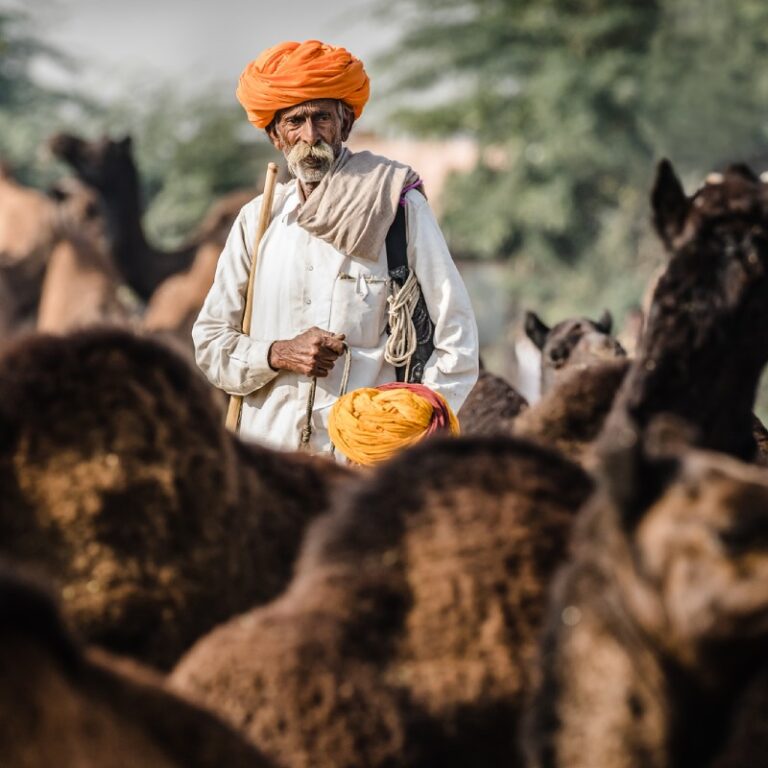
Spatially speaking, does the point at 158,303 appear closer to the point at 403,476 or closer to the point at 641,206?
the point at 641,206

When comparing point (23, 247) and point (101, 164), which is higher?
point (101, 164)

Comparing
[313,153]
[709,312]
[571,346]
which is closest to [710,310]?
[709,312]

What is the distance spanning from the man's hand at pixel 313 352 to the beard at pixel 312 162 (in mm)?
608

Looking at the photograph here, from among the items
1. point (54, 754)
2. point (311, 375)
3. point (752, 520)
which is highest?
Result: point (311, 375)

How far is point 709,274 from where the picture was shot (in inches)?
157

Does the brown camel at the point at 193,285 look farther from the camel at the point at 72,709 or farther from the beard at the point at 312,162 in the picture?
the camel at the point at 72,709

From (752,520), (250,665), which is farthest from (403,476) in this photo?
(752,520)

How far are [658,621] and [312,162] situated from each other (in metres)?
3.59

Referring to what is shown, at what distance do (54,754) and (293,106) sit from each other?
157 inches

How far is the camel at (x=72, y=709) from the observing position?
2.11 meters

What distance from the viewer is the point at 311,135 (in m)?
5.84

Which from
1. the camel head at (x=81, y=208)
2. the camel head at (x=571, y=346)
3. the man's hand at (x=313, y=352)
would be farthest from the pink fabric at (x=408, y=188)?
the camel head at (x=81, y=208)

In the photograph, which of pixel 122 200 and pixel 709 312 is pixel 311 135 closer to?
pixel 709 312

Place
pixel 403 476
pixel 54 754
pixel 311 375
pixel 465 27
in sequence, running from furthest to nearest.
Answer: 1. pixel 465 27
2. pixel 311 375
3. pixel 403 476
4. pixel 54 754
